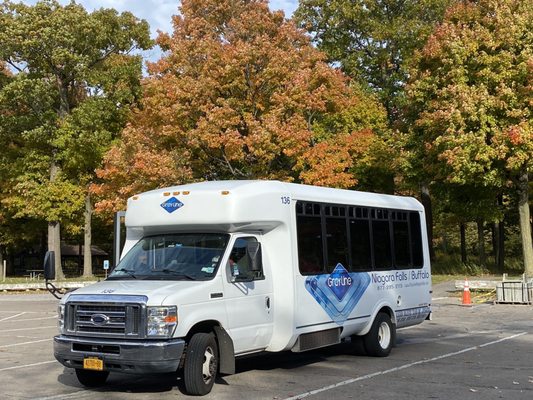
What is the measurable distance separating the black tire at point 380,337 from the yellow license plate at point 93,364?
5.19m

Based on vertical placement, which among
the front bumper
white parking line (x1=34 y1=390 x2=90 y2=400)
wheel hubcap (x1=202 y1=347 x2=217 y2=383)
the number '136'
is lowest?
white parking line (x1=34 y1=390 x2=90 y2=400)

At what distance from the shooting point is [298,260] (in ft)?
33.6

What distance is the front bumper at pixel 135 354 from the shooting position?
8141 mm

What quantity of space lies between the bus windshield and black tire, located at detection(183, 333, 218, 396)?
2.65 ft

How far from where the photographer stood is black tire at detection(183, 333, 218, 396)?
27.8ft

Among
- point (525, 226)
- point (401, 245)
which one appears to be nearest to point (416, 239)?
point (401, 245)

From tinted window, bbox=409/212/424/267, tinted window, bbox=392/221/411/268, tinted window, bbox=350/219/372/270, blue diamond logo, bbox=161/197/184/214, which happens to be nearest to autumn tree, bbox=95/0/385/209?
tinted window, bbox=409/212/424/267

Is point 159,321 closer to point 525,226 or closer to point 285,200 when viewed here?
point 285,200

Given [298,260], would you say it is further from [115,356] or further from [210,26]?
[210,26]

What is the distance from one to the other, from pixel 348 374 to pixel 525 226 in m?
23.3

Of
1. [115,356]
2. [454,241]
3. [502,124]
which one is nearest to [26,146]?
[502,124]

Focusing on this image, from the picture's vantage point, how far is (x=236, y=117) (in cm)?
2994

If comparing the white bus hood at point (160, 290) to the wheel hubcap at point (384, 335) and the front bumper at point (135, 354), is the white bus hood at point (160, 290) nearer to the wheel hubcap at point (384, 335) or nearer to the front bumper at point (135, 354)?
the front bumper at point (135, 354)

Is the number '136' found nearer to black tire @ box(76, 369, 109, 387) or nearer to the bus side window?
the bus side window
